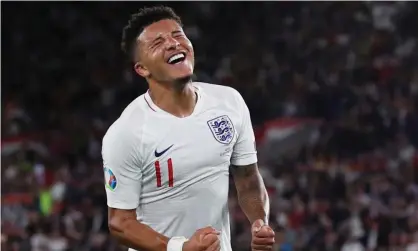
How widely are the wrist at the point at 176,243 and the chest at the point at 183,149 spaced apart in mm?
273

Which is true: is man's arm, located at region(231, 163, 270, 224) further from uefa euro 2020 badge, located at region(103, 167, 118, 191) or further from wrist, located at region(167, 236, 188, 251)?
uefa euro 2020 badge, located at region(103, 167, 118, 191)

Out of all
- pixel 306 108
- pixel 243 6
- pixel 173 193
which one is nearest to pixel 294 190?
pixel 306 108

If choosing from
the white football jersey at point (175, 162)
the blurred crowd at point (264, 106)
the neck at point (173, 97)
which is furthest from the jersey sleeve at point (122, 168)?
the blurred crowd at point (264, 106)

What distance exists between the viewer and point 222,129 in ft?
11.8

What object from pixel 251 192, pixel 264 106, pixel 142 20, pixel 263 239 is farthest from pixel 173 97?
pixel 264 106

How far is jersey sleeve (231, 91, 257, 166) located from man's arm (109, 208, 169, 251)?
0.57 meters

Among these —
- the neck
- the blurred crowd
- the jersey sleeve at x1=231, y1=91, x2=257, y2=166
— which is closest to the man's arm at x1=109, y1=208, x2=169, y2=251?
the neck

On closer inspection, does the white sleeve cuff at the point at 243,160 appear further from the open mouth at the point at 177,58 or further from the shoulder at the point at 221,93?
the open mouth at the point at 177,58

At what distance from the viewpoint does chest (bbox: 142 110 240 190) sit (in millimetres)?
3459

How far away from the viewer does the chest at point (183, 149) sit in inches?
136

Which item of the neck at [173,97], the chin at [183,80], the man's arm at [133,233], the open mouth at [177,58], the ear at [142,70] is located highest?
the open mouth at [177,58]

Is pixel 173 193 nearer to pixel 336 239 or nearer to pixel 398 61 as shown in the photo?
pixel 336 239

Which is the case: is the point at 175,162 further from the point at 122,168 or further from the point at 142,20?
the point at 142,20

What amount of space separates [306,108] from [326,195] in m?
1.96
